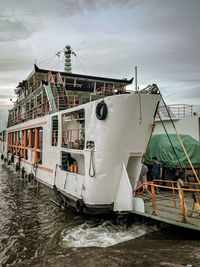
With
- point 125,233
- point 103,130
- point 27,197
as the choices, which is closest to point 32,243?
point 125,233

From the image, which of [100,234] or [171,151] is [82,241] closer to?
[100,234]

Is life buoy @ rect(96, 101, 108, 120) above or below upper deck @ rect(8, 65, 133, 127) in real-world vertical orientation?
below

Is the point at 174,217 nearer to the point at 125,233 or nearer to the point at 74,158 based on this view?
the point at 125,233

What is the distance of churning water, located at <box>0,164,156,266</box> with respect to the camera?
21.4ft

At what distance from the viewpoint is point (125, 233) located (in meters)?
7.38

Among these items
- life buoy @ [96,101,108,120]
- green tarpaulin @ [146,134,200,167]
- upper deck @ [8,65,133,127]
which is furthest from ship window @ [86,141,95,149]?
upper deck @ [8,65,133,127]

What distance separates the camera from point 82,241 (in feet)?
22.5

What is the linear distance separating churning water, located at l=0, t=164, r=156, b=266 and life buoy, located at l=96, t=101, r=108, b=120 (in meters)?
3.93

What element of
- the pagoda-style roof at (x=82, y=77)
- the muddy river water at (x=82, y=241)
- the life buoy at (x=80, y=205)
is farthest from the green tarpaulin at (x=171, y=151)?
the pagoda-style roof at (x=82, y=77)

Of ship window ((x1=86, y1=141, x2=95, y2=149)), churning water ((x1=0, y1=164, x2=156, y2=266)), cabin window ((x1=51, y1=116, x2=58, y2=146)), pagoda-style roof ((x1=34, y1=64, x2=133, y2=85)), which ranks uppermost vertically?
pagoda-style roof ((x1=34, y1=64, x2=133, y2=85))

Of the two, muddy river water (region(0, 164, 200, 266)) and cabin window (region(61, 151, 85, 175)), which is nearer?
muddy river water (region(0, 164, 200, 266))

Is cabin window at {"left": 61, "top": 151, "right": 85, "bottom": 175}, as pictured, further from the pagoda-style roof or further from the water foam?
the pagoda-style roof

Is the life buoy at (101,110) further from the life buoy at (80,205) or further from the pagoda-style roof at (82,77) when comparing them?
the pagoda-style roof at (82,77)

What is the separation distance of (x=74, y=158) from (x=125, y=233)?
3.91 meters
